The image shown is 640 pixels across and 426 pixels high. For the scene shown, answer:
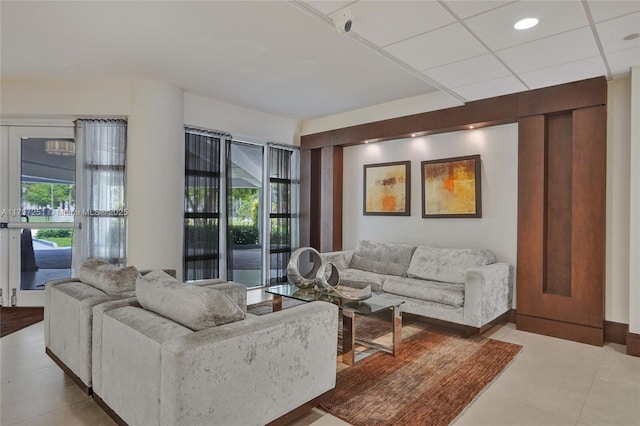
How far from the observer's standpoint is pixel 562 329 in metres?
3.76

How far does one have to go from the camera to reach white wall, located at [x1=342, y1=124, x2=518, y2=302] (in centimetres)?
440

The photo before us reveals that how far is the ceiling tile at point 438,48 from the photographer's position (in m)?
2.68

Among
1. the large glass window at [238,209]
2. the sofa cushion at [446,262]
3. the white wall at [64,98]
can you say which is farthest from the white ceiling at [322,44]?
A: the sofa cushion at [446,262]

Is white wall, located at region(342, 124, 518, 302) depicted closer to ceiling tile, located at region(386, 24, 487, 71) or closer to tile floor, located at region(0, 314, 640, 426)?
tile floor, located at region(0, 314, 640, 426)

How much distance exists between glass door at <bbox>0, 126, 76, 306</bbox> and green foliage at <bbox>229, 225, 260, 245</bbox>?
2216mm

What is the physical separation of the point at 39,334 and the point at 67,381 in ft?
4.76

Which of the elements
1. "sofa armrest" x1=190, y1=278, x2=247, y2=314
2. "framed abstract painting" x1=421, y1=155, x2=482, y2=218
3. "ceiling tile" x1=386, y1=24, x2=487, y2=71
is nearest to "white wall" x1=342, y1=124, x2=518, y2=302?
"framed abstract painting" x1=421, y1=155, x2=482, y2=218

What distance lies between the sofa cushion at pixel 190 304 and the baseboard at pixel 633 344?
357 cm

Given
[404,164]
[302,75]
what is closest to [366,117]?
[404,164]

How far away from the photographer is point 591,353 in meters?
3.37

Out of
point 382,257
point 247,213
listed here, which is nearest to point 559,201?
point 382,257

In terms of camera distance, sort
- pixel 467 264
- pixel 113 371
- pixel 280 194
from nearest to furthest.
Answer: pixel 113 371 < pixel 467 264 < pixel 280 194

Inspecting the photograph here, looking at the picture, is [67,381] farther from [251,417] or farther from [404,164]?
[404,164]

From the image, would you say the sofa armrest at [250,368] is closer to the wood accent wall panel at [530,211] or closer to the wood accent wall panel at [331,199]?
the wood accent wall panel at [530,211]
